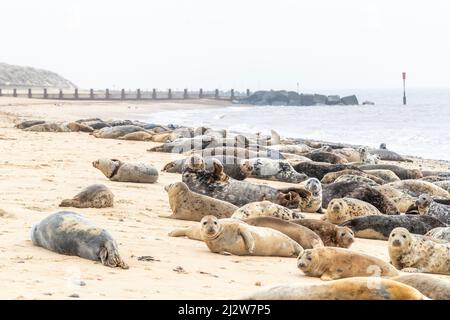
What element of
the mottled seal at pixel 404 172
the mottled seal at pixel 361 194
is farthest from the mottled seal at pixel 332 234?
the mottled seal at pixel 404 172

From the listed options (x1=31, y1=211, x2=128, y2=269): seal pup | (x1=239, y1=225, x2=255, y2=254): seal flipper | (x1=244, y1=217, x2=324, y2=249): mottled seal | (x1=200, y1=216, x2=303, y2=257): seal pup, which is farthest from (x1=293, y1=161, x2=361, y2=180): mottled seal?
(x1=31, y1=211, x2=128, y2=269): seal pup

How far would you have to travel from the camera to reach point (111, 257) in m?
5.52

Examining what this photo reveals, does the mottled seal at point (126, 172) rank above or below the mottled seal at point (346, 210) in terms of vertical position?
above

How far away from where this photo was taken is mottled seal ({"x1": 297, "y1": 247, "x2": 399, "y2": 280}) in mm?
5977

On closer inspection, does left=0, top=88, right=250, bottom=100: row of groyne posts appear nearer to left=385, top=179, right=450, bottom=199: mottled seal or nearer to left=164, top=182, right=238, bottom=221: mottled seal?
left=385, top=179, right=450, bottom=199: mottled seal

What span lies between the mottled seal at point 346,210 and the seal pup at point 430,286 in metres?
3.75

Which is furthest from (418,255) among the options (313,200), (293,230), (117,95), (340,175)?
(117,95)

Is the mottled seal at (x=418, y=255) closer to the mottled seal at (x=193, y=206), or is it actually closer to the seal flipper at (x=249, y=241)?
the seal flipper at (x=249, y=241)

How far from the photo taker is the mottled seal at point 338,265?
5.98 metres

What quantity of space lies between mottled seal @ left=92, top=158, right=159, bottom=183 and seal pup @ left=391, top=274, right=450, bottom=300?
653cm

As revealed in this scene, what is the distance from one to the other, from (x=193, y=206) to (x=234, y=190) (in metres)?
1.03

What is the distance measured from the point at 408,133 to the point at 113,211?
29.1m
